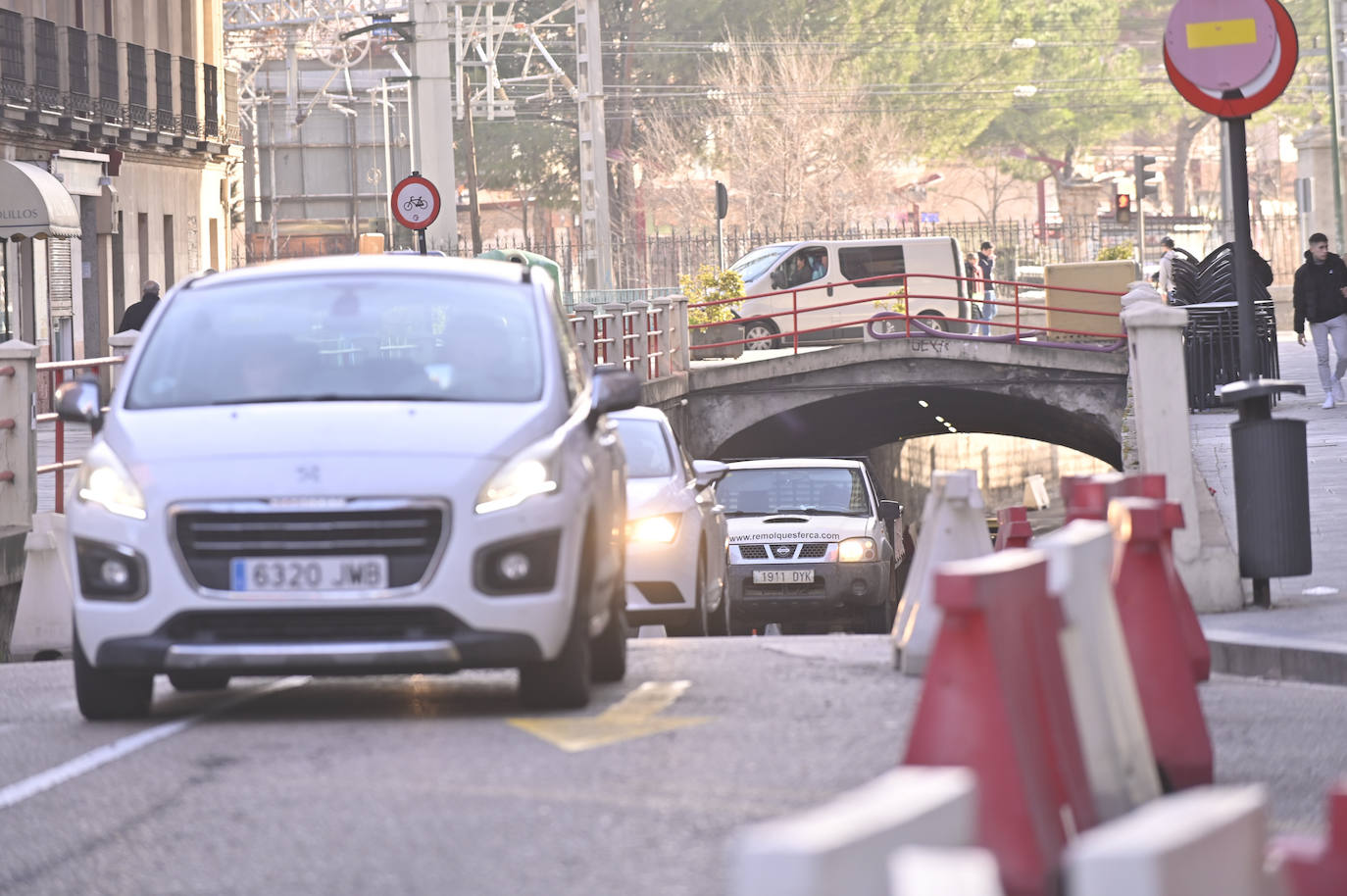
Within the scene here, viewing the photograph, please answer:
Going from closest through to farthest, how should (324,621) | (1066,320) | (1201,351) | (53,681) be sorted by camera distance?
(324,621), (53,681), (1201,351), (1066,320)

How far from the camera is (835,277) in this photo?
42.5 metres

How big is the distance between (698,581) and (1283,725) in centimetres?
822

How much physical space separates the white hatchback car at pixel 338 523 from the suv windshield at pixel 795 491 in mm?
15145

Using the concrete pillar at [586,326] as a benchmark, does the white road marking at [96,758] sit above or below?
below

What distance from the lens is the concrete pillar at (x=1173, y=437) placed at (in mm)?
10977

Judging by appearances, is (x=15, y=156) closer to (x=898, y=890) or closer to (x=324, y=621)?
(x=324, y=621)

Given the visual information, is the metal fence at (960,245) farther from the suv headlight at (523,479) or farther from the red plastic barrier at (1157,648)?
Result: the red plastic barrier at (1157,648)

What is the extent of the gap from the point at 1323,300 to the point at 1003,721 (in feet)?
67.2

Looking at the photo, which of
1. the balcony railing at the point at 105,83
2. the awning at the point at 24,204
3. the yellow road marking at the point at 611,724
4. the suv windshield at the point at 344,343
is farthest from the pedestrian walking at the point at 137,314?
the yellow road marking at the point at 611,724

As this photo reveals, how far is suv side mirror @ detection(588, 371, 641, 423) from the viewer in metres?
8.77

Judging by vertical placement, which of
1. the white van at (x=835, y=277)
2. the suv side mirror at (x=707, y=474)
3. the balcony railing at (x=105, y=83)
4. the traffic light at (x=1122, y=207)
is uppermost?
the balcony railing at (x=105, y=83)

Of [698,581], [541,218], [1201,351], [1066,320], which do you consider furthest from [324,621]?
[541,218]

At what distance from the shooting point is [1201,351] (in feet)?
81.6

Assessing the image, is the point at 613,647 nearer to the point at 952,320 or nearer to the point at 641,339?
the point at 641,339
